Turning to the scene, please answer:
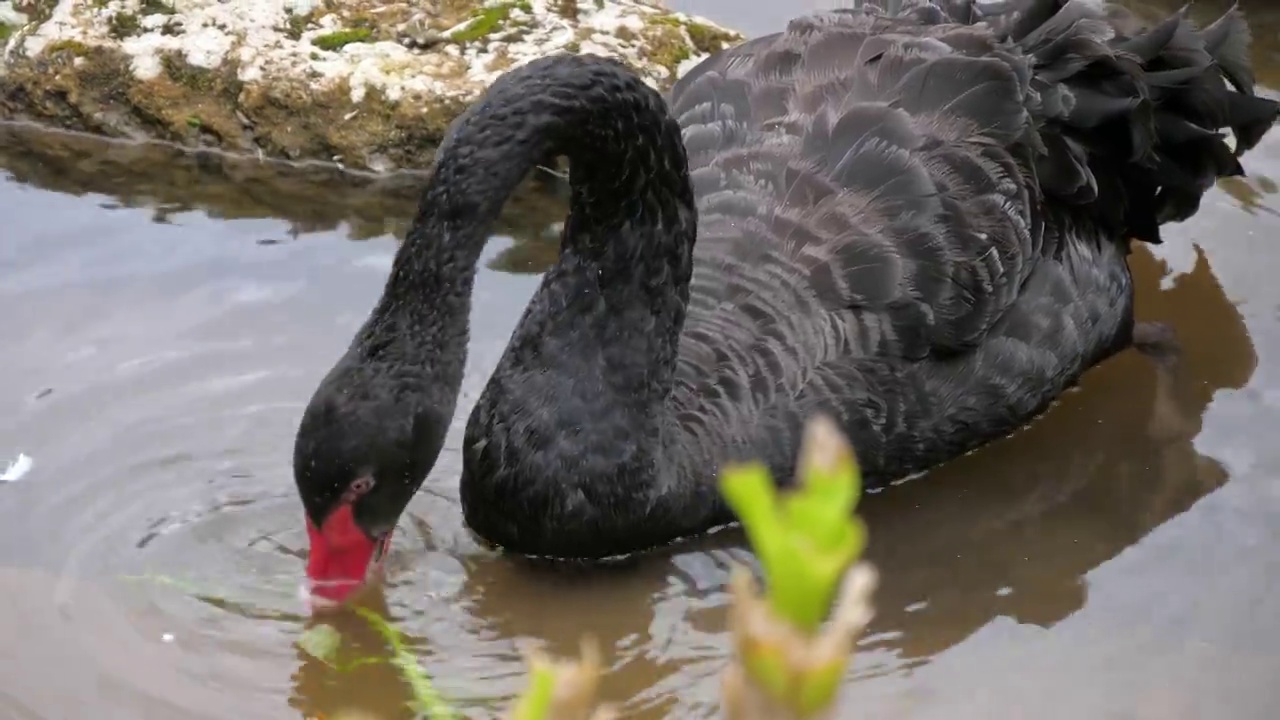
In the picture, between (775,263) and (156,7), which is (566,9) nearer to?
(156,7)

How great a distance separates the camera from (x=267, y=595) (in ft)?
11.3

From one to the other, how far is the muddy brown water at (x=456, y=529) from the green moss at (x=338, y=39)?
2.79 ft

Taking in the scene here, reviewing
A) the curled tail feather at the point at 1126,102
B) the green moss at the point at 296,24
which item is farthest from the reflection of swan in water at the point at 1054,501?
the green moss at the point at 296,24

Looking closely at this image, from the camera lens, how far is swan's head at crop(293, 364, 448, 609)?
287cm

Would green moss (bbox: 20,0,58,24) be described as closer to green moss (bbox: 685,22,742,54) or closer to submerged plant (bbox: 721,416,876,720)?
green moss (bbox: 685,22,742,54)

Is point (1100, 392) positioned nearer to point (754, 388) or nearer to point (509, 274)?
point (754, 388)

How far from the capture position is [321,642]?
331 cm

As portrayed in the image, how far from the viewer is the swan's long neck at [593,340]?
3.42m

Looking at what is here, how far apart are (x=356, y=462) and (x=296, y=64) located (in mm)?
3137

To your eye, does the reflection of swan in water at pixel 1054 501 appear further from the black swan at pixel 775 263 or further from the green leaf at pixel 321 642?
the green leaf at pixel 321 642

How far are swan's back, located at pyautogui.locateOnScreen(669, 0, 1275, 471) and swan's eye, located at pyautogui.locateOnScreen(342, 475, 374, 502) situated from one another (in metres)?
0.89

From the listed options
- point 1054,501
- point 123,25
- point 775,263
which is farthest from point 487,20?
point 1054,501

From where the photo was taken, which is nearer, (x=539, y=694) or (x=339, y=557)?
(x=539, y=694)

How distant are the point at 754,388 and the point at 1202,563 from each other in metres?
1.25
